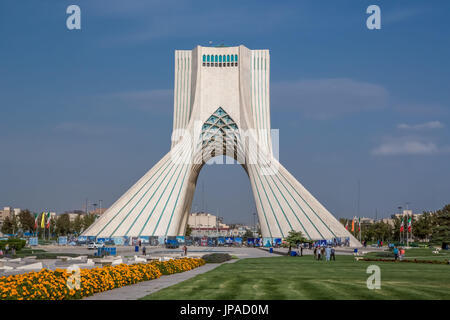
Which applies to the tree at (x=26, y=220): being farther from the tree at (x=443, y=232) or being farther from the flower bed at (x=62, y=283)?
the flower bed at (x=62, y=283)

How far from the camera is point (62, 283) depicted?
46.6ft

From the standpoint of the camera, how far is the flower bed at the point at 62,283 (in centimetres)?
1311

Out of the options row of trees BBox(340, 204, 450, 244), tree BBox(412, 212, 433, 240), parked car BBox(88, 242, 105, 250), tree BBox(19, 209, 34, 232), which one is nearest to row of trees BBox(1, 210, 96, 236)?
tree BBox(19, 209, 34, 232)

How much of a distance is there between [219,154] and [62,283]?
220ft

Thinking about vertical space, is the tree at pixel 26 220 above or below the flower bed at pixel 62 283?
below

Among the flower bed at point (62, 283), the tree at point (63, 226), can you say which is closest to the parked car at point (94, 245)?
the flower bed at point (62, 283)

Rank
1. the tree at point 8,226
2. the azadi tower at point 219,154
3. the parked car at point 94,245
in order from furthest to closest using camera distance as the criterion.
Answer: the tree at point 8,226, the azadi tower at point 219,154, the parked car at point 94,245

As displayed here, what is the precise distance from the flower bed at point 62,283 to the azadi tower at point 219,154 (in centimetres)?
3953

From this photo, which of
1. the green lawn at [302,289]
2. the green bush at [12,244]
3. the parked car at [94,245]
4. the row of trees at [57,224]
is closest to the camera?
the green lawn at [302,289]

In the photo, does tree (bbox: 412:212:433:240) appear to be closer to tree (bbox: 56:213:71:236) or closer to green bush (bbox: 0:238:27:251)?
green bush (bbox: 0:238:27:251)

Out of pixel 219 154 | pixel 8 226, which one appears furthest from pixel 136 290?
pixel 8 226

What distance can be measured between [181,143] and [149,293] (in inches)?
2017

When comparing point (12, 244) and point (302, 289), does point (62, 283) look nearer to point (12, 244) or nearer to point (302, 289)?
point (302, 289)
